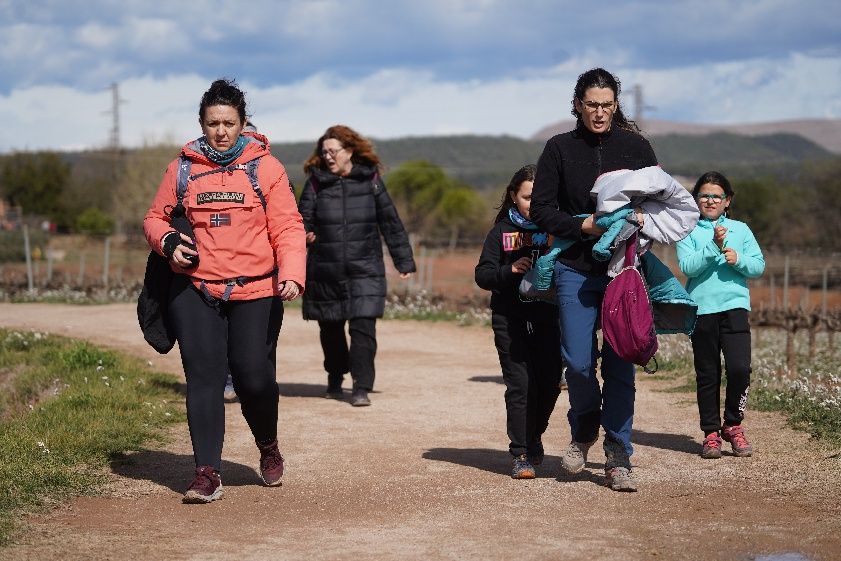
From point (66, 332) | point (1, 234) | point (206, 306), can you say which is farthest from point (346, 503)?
point (1, 234)

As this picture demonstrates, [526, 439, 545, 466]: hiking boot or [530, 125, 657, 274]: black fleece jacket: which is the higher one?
[530, 125, 657, 274]: black fleece jacket

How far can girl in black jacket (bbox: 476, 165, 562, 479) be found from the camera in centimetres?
679

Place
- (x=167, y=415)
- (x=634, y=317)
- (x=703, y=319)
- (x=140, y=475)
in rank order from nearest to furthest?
(x=634, y=317)
(x=140, y=475)
(x=703, y=319)
(x=167, y=415)

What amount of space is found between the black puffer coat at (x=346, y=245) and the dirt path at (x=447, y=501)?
0.80m

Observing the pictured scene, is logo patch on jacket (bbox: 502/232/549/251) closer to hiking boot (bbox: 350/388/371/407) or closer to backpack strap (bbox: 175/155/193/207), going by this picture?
backpack strap (bbox: 175/155/193/207)

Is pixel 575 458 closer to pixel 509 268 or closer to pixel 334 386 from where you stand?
pixel 509 268

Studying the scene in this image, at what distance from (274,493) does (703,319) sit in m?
2.72

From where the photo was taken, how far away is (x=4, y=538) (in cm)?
518

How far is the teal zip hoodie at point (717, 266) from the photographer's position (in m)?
7.47

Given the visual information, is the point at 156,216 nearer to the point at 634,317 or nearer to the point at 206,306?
the point at 206,306

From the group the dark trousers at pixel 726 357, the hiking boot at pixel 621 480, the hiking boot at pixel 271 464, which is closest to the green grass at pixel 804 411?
the dark trousers at pixel 726 357

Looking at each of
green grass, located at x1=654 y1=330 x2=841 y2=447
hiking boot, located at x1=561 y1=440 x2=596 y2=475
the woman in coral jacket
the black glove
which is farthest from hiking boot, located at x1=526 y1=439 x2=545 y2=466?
the black glove

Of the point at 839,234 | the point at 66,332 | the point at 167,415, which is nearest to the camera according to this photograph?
the point at 167,415

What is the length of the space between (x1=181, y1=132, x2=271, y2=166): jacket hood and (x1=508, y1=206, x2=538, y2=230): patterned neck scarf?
1.33 metres
